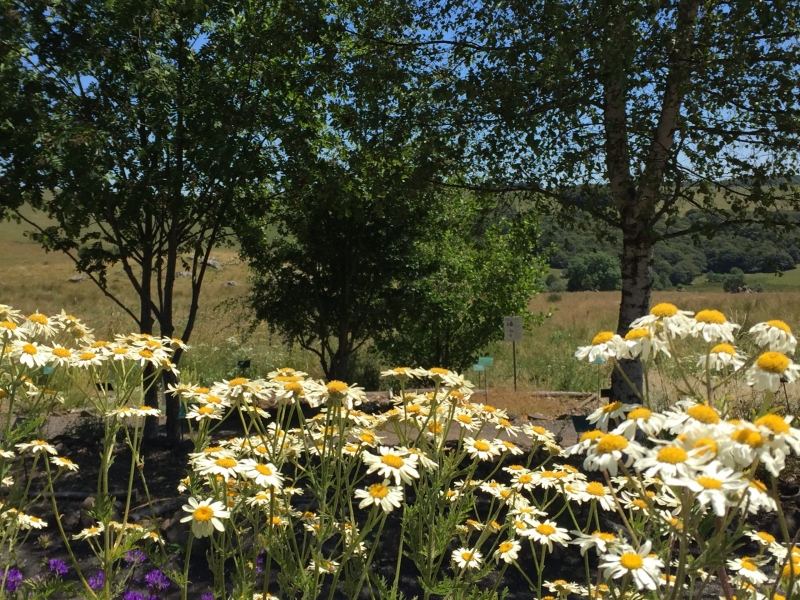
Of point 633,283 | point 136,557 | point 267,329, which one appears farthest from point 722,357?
point 267,329

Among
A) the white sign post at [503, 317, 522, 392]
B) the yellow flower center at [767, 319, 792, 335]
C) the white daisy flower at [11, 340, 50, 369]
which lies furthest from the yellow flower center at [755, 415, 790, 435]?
the white sign post at [503, 317, 522, 392]

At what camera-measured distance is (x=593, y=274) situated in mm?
52719

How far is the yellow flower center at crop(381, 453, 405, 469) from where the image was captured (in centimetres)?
187

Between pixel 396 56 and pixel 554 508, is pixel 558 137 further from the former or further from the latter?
pixel 554 508

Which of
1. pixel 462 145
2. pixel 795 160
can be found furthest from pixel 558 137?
pixel 795 160

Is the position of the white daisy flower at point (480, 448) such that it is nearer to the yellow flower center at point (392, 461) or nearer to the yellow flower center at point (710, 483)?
the yellow flower center at point (392, 461)

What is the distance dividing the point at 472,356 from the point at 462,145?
5217 mm

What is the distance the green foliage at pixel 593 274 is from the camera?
51375mm

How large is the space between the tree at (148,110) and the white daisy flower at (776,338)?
14.1ft

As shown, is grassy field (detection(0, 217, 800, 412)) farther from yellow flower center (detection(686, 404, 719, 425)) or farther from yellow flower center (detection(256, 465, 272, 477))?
yellow flower center (detection(256, 465, 272, 477))

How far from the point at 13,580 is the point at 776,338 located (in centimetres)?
304

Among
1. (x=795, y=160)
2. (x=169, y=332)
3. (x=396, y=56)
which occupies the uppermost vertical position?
(x=396, y=56)

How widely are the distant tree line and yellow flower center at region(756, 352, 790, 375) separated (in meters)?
3.99

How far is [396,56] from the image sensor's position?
18.8 ft
